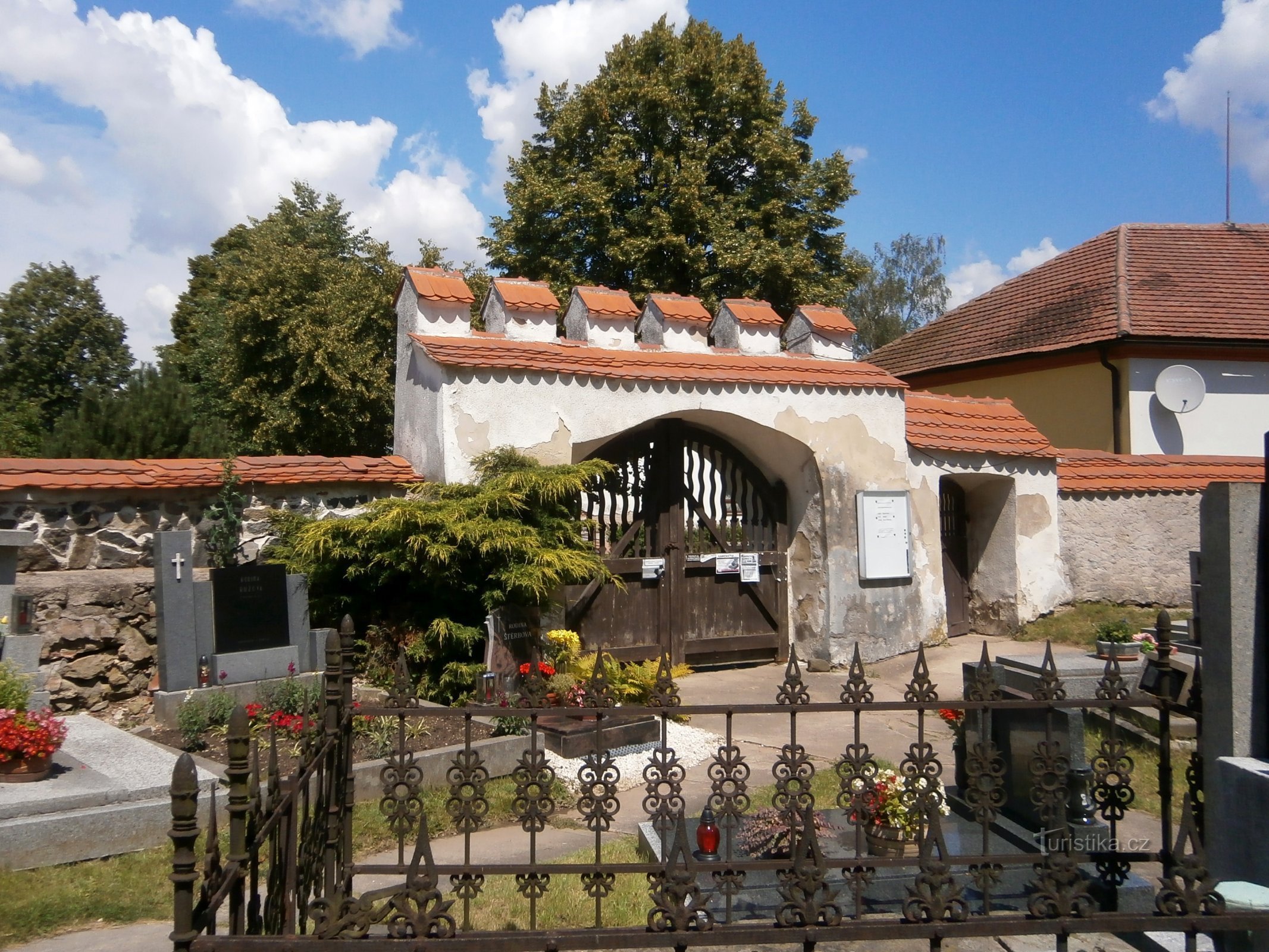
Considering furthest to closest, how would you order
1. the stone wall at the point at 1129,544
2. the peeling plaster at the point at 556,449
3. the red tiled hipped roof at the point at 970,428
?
1. the stone wall at the point at 1129,544
2. the red tiled hipped roof at the point at 970,428
3. the peeling plaster at the point at 556,449

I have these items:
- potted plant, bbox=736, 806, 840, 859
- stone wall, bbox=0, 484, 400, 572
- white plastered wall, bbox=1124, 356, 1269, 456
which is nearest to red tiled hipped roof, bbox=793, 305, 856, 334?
stone wall, bbox=0, 484, 400, 572

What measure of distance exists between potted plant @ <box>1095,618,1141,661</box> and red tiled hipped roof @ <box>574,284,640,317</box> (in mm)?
5228

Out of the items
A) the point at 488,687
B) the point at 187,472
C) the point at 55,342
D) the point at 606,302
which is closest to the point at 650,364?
the point at 606,302

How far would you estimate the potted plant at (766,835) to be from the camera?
4.70m

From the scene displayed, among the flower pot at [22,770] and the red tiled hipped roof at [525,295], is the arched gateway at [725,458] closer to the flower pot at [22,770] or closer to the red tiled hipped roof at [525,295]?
the red tiled hipped roof at [525,295]

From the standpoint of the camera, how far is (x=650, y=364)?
9.34 m

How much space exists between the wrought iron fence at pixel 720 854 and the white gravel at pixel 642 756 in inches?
12.3

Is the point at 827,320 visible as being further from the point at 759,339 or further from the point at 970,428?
the point at 970,428

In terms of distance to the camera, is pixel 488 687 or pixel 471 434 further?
pixel 471 434

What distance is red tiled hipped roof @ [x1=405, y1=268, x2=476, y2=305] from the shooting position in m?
8.60

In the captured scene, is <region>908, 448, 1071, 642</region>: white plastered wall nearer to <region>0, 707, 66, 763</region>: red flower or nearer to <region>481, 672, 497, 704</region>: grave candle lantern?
<region>481, 672, 497, 704</region>: grave candle lantern

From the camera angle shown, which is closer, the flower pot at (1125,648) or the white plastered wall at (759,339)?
the flower pot at (1125,648)

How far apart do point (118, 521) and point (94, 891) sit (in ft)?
12.0

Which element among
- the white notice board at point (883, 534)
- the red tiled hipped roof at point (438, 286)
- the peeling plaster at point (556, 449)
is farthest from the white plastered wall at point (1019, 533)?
the red tiled hipped roof at point (438, 286)
